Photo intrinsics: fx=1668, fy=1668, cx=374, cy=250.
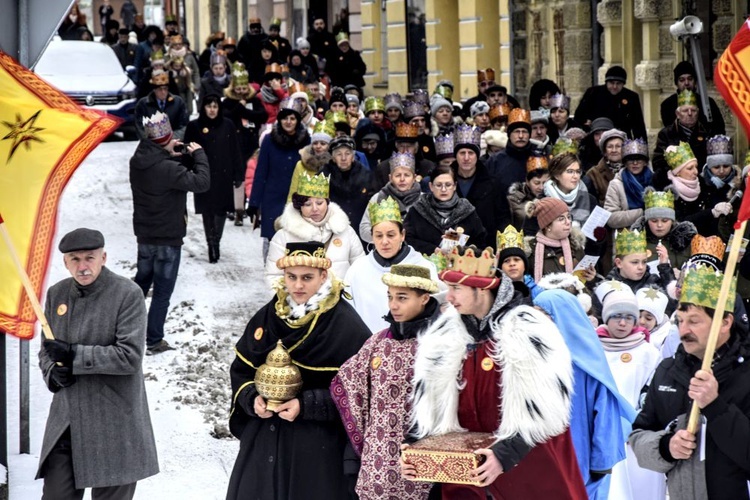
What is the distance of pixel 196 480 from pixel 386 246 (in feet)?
6.26

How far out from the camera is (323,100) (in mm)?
22594

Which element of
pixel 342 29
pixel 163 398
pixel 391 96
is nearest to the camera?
pixel 163 398

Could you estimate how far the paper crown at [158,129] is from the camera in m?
13.3

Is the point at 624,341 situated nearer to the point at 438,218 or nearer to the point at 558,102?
the point at 438,218

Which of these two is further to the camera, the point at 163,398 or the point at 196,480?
the point at 163,398

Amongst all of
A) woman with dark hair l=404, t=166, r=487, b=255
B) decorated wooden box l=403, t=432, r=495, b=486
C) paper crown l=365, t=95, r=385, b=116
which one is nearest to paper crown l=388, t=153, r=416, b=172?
woman with dark hair l=404, t=166, r=487, b=255

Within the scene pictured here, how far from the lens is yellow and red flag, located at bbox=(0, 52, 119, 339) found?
308 inches

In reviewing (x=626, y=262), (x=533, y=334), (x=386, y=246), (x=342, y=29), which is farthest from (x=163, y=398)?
(x=342, y=29)

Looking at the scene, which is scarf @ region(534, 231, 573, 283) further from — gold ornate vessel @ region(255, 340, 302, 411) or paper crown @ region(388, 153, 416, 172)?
gold ornate vessel @ region(255, 340, 302, 411)

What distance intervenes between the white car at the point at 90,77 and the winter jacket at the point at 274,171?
10.2 metres

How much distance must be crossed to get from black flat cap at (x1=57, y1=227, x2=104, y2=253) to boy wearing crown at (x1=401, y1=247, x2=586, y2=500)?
2114mm

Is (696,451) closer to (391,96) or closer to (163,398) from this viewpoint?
(163,398)

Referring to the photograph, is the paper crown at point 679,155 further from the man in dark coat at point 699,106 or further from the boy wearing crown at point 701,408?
the boy wearing crown at point 701,408

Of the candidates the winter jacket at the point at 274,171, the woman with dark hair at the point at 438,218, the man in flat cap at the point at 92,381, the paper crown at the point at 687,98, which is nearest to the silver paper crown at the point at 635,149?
the paper crown at the point at 687,98
